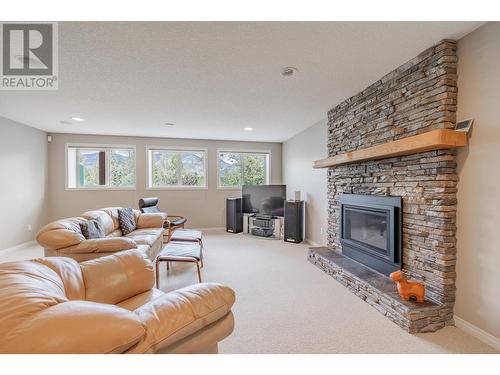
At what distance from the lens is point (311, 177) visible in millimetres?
4820

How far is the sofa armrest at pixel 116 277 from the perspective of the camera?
1.49 meters

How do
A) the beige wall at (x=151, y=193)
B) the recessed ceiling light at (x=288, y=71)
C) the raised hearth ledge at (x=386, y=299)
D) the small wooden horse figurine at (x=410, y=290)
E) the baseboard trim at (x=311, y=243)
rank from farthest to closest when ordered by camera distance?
1. the beige wall at (x=151, y=193)
2. the baseboard trim at (x=311, y=243)
3. the recessed ceiling light at (x=288, y=71)
4. the small wooden horse figurine at (x=410, y=290)
5. the raised hearth ledge at (x=386, y=299)

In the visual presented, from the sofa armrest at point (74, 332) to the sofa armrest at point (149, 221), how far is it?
12.0 feet

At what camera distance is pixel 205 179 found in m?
6.19

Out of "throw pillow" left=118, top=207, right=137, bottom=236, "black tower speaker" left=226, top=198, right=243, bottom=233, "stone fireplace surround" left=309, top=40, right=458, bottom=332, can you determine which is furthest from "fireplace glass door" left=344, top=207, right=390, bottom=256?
"throw pillow" left=118, top=207, right=137, bottom=236

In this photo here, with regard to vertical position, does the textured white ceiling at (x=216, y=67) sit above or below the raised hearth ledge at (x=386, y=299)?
above

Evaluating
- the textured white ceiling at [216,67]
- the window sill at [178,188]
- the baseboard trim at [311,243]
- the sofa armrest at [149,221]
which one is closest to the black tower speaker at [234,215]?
the window sill at [178,188]

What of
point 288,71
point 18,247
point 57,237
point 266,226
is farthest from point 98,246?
point 266,226

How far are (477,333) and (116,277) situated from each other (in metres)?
2.72

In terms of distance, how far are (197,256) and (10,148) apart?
415 cm

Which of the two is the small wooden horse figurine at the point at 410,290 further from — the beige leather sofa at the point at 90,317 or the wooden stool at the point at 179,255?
the wooden stool at the point at 179,255

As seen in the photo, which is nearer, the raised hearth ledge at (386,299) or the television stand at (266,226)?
the raised hearth ledge at (386,299)

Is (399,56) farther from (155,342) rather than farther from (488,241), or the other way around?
(155,342)
